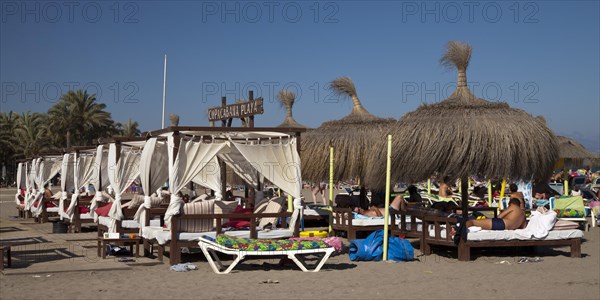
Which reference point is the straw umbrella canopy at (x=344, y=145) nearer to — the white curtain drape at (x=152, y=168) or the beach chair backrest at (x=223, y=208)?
the beach chair backrest at (x=223, y=208)

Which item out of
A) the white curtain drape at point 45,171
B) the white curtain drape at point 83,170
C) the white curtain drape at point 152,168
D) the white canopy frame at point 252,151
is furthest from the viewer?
the white curtain drape at point 45,171

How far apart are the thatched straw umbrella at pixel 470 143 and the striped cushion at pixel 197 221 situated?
3.40 metres

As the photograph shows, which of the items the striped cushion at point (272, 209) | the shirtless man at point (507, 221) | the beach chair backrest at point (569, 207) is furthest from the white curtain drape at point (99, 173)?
the beach chair backrest at point (569, 207)

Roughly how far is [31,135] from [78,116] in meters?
5.73

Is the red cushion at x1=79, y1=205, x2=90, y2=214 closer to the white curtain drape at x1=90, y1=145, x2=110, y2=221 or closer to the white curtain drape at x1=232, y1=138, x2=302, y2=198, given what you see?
the white curtain drape at x1=90, y1=145, x2=110, y2=221

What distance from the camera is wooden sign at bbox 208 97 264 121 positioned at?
13631 mm

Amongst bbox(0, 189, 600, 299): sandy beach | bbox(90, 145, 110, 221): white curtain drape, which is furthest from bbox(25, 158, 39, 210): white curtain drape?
bbox(0, 189, 600, 299): sandy beach

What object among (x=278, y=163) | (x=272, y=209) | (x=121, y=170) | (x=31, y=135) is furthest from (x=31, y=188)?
(x=31, y=135)

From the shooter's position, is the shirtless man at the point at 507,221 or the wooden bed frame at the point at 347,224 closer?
the shirtless man at the point at 507,221

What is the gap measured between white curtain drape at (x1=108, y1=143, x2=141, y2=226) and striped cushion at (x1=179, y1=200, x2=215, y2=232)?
3.32 metres

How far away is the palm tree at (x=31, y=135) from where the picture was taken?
5256cm

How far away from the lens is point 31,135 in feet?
175

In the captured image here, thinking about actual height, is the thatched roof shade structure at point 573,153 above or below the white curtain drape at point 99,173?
above

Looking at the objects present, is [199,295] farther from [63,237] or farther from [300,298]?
[63,237]
